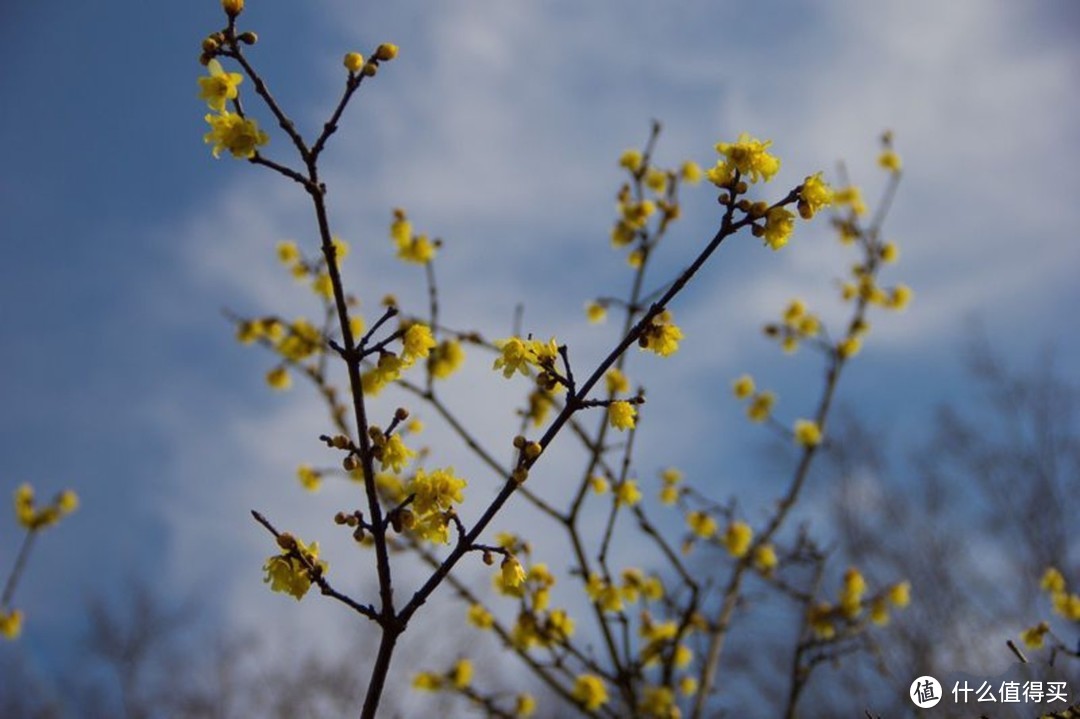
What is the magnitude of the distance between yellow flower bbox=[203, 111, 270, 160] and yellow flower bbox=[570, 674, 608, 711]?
3086 mm

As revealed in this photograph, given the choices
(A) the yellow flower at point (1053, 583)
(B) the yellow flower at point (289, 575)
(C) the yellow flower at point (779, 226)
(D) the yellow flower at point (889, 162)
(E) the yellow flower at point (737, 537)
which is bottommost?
(B) the yellow flower at point (289, 575)

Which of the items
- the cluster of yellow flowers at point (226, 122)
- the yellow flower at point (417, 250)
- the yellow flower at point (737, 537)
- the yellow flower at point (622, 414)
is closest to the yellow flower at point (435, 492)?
the yellow flower at point (622, 414)

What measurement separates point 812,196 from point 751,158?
18 centimetres

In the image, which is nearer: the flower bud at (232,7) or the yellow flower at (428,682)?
the flower bud at (232,7)

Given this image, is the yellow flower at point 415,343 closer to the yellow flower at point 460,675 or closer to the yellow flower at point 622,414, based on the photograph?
the yellow flower at point 622,414

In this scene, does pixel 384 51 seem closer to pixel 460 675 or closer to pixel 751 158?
pixel 751 158

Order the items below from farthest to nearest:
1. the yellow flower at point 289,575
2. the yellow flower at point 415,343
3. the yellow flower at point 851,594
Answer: the yellow flower at point 851,594, the yellow flower at point 415,343, the yellow flower at point 289,575

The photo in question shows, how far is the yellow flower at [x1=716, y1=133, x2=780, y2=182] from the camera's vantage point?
2.14m

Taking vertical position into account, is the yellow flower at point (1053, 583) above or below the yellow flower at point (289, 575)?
above

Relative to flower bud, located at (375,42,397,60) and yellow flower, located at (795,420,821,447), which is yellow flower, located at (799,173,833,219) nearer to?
flower bud, located at (375,42,397,60)

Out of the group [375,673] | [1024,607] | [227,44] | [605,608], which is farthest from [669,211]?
[1024,607]

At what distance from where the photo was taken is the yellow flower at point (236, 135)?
81.0 inches

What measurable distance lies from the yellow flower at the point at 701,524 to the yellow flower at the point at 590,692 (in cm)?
121

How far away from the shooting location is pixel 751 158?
84.4 inches
